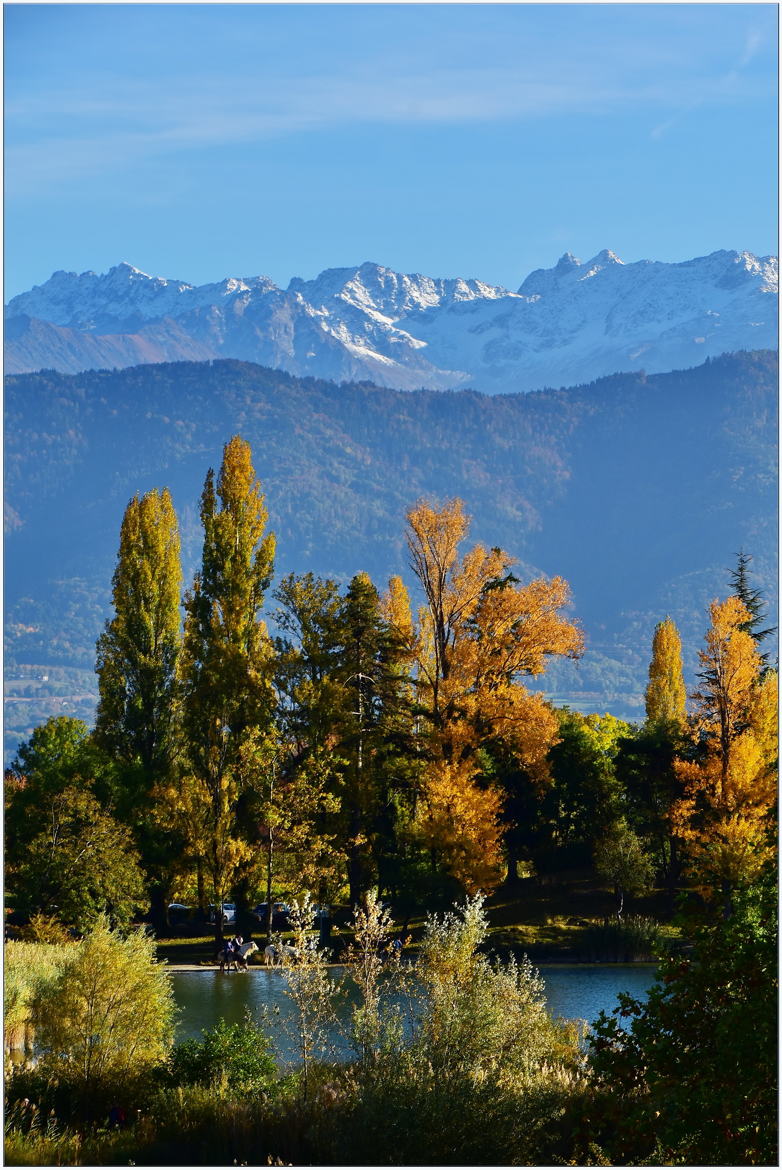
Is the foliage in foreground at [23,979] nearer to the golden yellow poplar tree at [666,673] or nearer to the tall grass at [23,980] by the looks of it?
the tall grass at [23,980]

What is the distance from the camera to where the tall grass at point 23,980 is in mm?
20453

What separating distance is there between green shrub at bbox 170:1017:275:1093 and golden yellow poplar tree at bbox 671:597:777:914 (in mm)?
16005

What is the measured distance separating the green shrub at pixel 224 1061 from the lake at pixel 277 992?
4009 mm

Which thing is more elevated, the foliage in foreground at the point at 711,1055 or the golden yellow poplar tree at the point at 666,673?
the golden yellow poplar tree at the point at 666,673

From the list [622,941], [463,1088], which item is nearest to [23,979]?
[463,1088]

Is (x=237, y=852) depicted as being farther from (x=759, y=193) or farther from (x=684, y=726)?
(x=759, y=193)

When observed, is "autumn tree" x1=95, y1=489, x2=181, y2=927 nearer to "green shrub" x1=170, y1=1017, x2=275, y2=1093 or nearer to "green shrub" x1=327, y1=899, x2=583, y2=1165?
"green shrub" x1=170, y1=1017, x2=275, y2=1093

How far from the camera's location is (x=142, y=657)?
122 feet

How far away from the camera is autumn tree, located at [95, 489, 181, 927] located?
36938 millimetres

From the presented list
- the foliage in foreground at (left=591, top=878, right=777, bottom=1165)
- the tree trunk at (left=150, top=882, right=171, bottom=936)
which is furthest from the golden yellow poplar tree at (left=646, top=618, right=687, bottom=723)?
the foliage in foreground at (left=591, top=878, right=777, bottom=1165)

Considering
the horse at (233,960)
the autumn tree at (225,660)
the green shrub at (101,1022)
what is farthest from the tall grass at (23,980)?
the autumn tree at (225,660)

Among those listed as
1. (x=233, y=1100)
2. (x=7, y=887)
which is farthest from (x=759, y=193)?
(x=7, y=887)

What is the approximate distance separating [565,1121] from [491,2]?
12.7 metres

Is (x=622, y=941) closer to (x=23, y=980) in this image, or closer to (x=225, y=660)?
(x=225, y=660)
